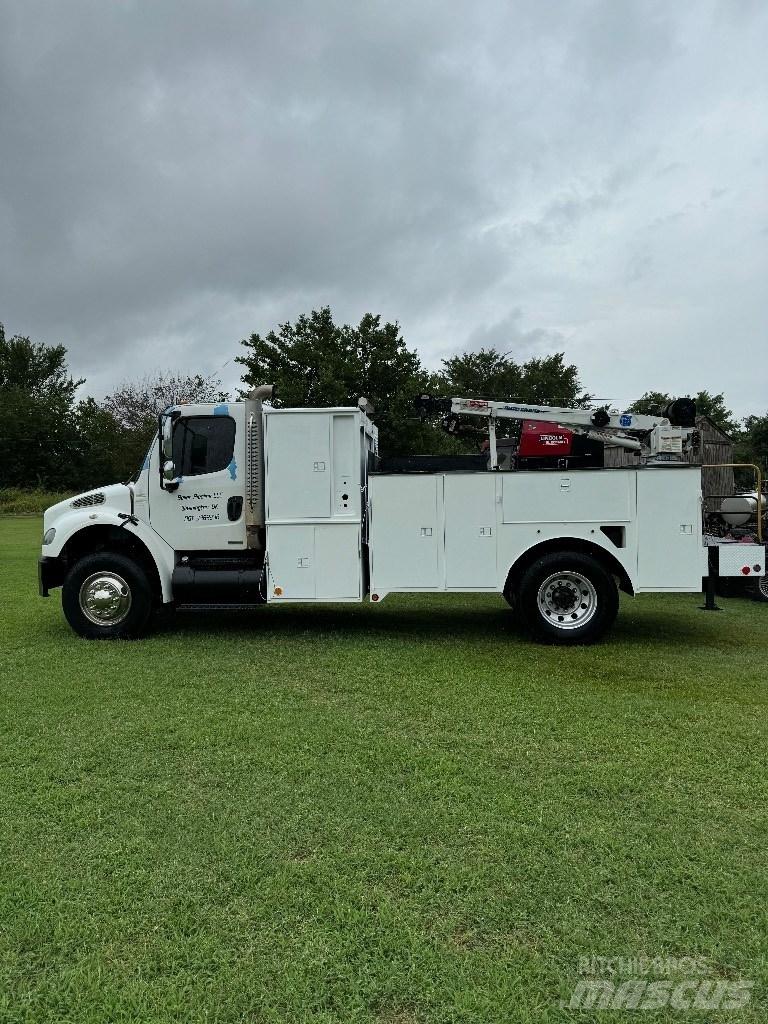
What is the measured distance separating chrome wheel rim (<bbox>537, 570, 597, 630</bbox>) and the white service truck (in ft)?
0.05

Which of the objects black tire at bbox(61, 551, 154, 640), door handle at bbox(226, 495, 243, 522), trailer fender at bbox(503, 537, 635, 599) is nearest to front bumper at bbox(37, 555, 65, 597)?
black tire at bbox(61, 551, 154, 640)

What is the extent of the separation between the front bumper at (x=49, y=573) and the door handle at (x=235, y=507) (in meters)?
2.07

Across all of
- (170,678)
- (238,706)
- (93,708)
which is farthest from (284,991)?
(170,678)

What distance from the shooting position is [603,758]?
14.1 feet

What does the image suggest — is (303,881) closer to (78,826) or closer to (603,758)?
(78,826)

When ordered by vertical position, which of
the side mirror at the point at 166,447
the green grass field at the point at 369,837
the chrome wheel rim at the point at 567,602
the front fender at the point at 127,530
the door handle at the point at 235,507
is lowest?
the green grass field at the point at 369,837

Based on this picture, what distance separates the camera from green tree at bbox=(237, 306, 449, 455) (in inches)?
1302

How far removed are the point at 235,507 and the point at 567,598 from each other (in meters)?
3.74

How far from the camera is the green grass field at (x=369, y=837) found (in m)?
2.37

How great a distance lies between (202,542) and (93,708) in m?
2.91

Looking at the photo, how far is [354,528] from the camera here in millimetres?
7562

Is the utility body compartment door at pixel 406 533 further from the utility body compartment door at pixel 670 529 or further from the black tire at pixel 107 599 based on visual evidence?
the black tire at pixel 107 599

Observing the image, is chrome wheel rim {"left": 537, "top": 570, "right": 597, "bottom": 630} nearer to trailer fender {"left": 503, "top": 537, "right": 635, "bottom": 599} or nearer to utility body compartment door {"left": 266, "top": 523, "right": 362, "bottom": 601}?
trailer fender {"left": 503, "top": 537, "right": 635, "bottom": 599}
